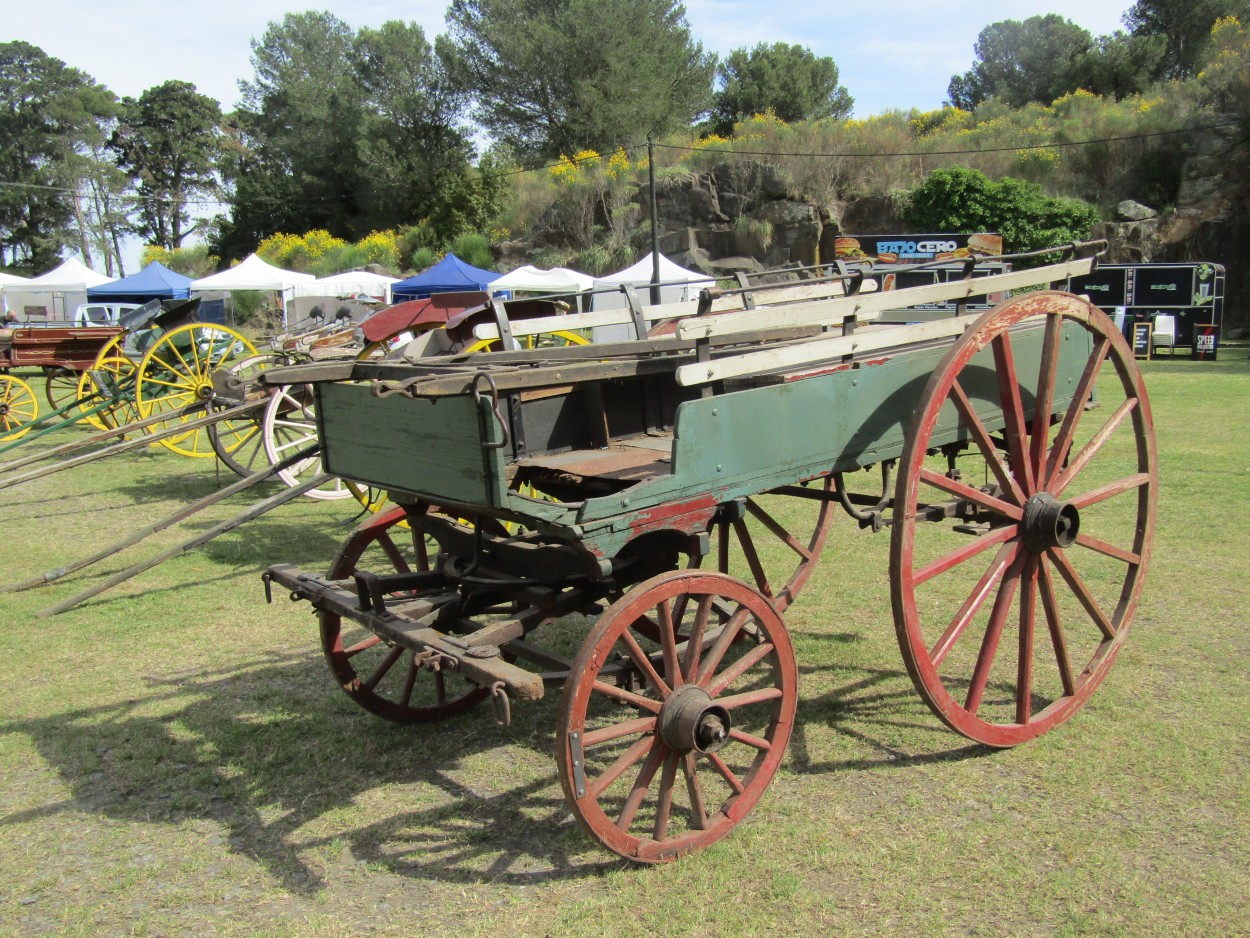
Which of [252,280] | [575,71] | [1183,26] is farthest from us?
[1183,26]

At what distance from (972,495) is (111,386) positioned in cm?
956

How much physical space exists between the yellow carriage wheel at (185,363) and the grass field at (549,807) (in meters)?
4.68

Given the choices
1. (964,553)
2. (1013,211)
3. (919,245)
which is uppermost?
(1013,211)

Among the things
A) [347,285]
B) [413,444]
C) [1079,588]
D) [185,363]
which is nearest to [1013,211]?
[347,285]

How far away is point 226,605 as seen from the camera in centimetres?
569

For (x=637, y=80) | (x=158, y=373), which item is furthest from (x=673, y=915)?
(x=637, y=80)

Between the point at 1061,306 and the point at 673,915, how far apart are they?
2.29 metres

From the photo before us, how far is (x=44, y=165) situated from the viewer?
58.1m

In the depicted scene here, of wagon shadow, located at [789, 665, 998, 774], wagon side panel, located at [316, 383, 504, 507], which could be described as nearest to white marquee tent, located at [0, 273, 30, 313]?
wagon side panel, located at [316, 383, 504, 507]

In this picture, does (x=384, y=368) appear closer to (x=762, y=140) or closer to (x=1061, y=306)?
(x=1061, y=306)

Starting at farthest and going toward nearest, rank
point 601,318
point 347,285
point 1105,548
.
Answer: point 347,285
point 601,318
point 1105,548

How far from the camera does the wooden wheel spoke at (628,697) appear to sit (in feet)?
8.93

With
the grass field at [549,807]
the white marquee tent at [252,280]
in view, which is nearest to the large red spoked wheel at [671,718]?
the grass field at [549,807]

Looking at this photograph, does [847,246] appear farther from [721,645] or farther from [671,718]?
[671,718]
